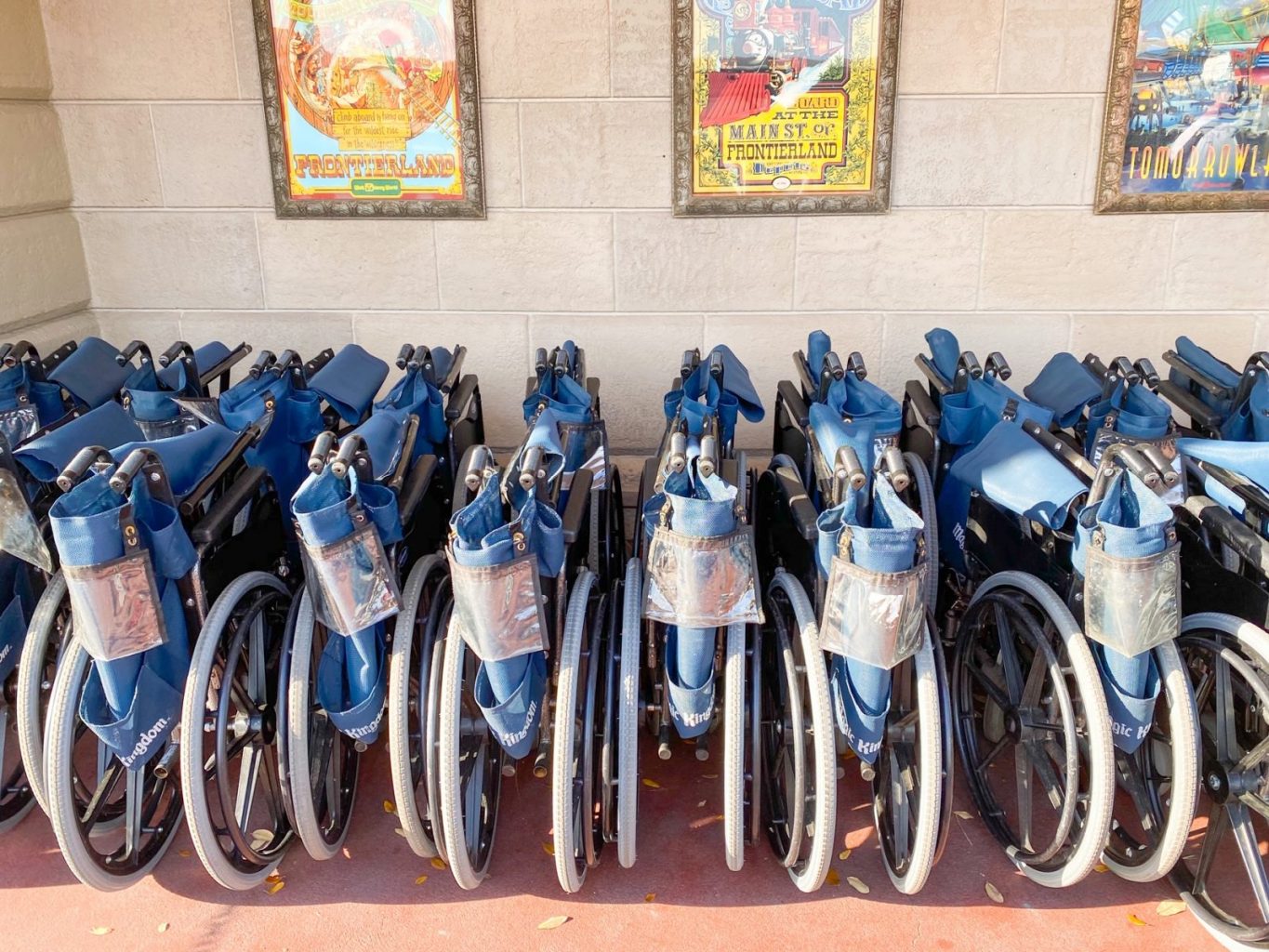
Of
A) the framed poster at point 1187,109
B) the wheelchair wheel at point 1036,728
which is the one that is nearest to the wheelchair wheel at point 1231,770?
the wheelchair wheel at point 1036,728

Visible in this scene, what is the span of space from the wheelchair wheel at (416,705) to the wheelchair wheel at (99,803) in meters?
0.53

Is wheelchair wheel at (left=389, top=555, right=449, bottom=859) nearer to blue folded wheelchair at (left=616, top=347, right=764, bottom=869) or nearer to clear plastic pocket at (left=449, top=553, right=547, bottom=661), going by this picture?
clear plastic pocket at (left=449, top=553, right=547, bottom=661)

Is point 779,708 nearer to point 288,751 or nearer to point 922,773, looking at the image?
point 922,773

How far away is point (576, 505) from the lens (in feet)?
7.32

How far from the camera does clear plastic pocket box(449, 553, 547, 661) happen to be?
180 cm

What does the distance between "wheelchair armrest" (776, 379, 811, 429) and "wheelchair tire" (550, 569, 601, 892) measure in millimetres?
780

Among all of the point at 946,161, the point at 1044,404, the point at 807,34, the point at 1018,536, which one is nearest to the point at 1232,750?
the point at 1018,536

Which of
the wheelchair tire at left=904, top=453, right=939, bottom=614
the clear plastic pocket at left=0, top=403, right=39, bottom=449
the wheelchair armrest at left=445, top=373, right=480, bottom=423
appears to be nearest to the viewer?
the wheelchair tire at left=904, top=453, right=939, bottom=614

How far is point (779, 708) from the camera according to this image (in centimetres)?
220

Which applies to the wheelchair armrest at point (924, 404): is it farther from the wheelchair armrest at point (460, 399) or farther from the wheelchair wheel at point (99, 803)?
the wheelchair wheel at point (99, 803)

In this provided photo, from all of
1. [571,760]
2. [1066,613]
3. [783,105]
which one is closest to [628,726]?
[571,760]

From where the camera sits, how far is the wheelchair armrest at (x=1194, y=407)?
2604mm

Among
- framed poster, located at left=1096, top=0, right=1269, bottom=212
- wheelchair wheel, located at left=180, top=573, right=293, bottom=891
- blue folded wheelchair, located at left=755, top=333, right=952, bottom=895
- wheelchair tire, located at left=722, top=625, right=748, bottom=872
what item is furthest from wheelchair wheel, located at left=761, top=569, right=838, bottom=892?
framed poster, located at left=1096, top=0, right=1269, bottom=212

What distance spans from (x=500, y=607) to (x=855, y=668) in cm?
71
